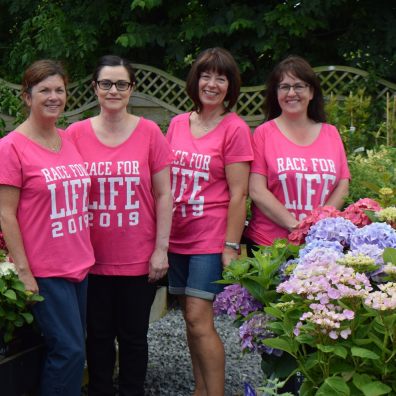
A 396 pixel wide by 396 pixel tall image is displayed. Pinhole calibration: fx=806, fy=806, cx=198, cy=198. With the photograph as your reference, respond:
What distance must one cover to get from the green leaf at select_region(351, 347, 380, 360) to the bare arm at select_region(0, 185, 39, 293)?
60.6 inches

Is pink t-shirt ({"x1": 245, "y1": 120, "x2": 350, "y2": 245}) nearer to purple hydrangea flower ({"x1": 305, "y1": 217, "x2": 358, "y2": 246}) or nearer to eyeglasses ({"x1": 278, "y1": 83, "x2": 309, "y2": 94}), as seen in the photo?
eyeglasses ({"x1": 278, "y1": 83, "x2": 309, "y2": 94})

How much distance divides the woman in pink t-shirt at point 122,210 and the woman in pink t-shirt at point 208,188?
15cm

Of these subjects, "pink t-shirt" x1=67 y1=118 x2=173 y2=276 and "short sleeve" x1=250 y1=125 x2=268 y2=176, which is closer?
"pink t-shirt" x1=67 y1=118 x2=173 y2=276

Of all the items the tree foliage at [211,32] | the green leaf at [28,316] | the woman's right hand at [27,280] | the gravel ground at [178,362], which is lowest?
the gravel ground at [178,362]

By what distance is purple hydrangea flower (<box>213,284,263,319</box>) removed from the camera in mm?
2812

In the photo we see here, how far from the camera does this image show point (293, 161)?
3.71m

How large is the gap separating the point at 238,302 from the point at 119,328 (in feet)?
3.68

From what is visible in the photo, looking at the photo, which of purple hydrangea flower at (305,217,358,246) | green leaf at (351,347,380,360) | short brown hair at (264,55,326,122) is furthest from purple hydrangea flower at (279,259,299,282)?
short brown hair at (264,55,326,122)

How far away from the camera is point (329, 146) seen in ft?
12.5

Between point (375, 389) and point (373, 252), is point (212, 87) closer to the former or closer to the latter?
point (373, 252)

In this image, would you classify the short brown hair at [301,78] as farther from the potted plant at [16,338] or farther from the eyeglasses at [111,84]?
the potted plant at [16,338]

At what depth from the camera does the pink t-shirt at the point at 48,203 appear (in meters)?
3.20

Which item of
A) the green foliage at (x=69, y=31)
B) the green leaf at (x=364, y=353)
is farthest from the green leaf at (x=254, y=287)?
the green foliage at (x=69, y=31)

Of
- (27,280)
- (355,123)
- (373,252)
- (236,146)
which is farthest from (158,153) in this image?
(355,123)
